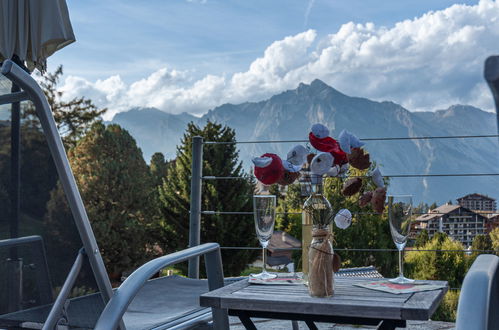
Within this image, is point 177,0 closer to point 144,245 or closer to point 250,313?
point 144,245

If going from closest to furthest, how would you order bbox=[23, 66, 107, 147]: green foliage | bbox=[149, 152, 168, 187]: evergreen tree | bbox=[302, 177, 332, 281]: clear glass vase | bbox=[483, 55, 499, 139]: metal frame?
bbox=[483, 55, 499, 139]: metal frame < bbox=[302, 177, 332, 281]: clear glass vase < bbox=[23, 66, 107, 147]: green foliage < bbox=[149, 152, 168, 187]: evergreen tree

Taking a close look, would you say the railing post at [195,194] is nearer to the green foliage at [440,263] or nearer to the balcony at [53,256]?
the balcony at [53,256]

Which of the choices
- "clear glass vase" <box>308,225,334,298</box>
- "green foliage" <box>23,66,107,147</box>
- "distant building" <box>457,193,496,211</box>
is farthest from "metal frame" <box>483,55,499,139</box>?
"distant building" <box>457,193,496,211</box>

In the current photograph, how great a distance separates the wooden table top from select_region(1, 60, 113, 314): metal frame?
25 cm

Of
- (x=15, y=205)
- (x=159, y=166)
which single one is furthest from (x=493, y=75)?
(x=159, y=166)

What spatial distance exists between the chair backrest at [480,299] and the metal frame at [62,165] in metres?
0.82

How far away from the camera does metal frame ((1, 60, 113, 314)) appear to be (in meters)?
1.11

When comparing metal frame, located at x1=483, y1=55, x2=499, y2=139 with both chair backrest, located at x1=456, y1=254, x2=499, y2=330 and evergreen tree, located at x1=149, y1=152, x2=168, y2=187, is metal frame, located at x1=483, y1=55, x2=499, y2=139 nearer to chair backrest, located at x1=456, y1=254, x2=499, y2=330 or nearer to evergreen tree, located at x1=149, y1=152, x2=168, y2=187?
chair backrest, located at x1=456, y1=254, x2=499, y2=330

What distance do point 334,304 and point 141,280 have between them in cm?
43

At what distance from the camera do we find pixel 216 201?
68.3 feet

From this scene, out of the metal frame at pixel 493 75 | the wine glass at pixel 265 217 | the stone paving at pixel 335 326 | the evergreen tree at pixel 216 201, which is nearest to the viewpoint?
the metal frame at pixel 493 75

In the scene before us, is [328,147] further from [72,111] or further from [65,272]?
[72,111]

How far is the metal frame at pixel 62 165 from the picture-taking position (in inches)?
43.9

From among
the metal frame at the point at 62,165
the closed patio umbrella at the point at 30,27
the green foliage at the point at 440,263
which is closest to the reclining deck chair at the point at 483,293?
the metal frame at the point at 62,165
